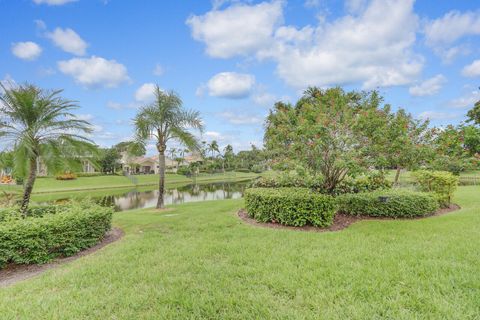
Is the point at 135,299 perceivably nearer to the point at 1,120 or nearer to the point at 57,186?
the point at 1,120

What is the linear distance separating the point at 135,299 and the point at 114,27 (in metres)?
9.00

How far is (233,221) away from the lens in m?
6.80

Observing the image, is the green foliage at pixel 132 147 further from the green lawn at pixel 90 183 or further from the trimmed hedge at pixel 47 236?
the green lawn at pixel 90 183

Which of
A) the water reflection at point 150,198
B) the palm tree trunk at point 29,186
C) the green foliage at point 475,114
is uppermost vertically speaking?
the green foliage at point 475,114

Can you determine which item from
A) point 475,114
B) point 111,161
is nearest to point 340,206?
point 475,114

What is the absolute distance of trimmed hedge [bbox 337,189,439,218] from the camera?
6.75m

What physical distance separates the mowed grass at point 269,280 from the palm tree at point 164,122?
701cm

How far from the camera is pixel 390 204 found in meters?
6.77

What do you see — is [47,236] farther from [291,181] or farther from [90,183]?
[90,183]

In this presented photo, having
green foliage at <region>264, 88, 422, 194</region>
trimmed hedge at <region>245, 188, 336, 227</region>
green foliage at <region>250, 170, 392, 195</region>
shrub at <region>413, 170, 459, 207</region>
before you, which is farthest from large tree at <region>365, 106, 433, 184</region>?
trimmed hedge at <region>245, 188, 336, 227</region>

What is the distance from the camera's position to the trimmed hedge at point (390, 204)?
22.1 feet

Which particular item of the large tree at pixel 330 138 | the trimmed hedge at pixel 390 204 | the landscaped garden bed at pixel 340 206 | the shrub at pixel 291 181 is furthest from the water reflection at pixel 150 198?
the trimmed hedge at pixel 390 204

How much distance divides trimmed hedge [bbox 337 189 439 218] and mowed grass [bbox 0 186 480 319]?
5.00ft

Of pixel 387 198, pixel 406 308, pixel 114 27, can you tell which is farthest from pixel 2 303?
pixel 114 27
